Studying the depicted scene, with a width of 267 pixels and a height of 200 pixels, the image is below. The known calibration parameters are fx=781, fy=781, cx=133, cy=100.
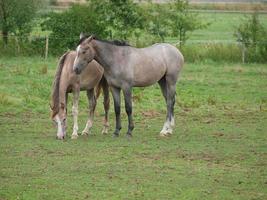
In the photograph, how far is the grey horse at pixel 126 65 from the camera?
1719cm

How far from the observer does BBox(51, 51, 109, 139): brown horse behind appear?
1717 centimetres

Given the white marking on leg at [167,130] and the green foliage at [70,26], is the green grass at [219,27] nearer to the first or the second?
the green foliage at [70,26]

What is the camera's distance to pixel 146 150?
51.1 ft

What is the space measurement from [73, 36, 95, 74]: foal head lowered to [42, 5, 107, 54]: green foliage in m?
19.4

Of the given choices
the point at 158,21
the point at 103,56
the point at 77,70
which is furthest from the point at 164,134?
the point at 158,21

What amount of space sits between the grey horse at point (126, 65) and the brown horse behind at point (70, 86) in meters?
0.55

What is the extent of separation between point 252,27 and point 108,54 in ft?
68.8

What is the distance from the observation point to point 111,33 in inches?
1486

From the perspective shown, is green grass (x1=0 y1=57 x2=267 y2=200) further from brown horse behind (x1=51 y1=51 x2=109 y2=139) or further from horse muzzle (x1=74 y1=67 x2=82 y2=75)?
horse muzzle (x1=74 y1=67 x2=82 y2=75)

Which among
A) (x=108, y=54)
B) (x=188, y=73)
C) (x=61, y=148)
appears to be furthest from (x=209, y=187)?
(x=188, y=73)

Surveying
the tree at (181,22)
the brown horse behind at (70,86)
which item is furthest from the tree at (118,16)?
the brown horse behind at (70,86)

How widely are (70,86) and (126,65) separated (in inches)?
53.4

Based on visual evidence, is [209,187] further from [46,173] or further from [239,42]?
[239,42]

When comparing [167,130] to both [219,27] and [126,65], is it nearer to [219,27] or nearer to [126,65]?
[126,65]
